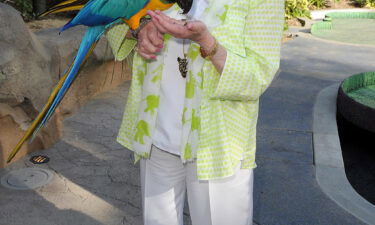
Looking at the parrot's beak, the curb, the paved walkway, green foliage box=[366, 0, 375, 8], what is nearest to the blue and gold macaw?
the parrot's beak

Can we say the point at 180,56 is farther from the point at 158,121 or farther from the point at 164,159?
the point at 164,159

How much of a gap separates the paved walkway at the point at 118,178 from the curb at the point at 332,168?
6cm

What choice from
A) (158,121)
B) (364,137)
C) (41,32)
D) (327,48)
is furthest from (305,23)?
(158,121)

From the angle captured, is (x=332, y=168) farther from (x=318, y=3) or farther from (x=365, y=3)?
(x=365, y=3)

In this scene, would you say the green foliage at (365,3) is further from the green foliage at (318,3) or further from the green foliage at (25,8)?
the green foliage at (25,8)

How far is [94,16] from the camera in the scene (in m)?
1.29

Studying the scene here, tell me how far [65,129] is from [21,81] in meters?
0.89

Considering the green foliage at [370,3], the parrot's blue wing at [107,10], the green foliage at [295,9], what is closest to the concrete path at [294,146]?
the parrot's blue wing at [107,10]

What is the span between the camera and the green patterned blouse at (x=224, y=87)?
1.27m

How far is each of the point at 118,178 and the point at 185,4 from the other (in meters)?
1.99

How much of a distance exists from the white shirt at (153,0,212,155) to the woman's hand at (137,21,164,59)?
144 millimetres

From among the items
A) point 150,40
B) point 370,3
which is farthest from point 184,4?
point 370,3

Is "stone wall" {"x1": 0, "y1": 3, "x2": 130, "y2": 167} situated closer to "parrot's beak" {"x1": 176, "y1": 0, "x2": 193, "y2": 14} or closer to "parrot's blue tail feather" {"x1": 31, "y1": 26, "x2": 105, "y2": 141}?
"parrot's blue tail feather" {"x1": 31, "y1": 26, "x2": 105, "y2": 141}

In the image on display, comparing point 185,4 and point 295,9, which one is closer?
point 185,4
